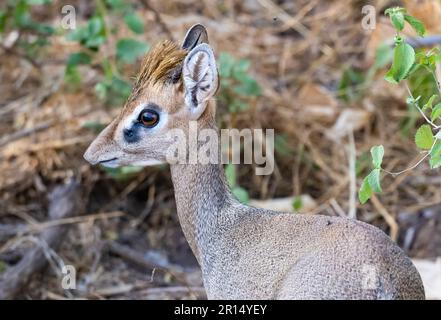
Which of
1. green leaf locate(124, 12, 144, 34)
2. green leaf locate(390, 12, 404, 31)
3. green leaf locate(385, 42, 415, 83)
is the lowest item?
green leaf locate(385, 42, 415, 83)

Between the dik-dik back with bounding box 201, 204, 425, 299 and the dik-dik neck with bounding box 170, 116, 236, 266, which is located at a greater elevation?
the dik-dik neck with bounding box 170, 116, 236, 266

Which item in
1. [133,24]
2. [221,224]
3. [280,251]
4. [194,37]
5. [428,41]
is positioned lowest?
[280,251]

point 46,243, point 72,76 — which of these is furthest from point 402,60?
point 72,76

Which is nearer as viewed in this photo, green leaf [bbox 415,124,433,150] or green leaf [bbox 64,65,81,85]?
green leaf [bbox 415,124,433,150]

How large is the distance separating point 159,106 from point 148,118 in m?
0.06

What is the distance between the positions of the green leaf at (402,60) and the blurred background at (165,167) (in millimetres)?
1597

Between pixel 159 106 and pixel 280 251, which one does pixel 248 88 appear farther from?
pixel 280 251

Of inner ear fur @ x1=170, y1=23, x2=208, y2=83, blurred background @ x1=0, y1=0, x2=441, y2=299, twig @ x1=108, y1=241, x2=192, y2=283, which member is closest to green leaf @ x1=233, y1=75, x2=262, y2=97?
blurred background @ x1=0, y1=0, x2=441, y2=299

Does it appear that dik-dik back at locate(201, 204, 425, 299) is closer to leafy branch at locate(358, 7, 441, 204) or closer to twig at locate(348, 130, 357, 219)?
leafy branch at locate(358, 7, 441, 204)

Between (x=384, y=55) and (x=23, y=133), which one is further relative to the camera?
(x=23, y=133)

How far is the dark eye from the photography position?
3451mm

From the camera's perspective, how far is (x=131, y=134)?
3.48 m

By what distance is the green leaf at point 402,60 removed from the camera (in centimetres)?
313

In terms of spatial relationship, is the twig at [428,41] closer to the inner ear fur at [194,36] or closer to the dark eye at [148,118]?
the inner ear fur at [194,36]
